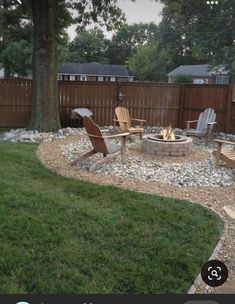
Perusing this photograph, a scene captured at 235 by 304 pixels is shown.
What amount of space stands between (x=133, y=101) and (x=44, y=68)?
256 cm

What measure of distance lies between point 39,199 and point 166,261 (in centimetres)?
145

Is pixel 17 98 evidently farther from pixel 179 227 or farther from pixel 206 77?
pixel 206 77

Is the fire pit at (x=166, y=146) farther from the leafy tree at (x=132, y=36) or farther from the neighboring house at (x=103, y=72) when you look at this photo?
the leafy tree at (x=132, y=36)

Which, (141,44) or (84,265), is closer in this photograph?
→ (141,44)

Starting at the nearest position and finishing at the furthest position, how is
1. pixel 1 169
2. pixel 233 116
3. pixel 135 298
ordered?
1. pixel 135 298
2. pixel 1 169
3. pixel 233 116

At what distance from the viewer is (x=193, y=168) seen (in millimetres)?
4723

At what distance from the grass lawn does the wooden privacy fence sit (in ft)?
17.9

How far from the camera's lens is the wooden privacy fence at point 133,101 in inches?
333

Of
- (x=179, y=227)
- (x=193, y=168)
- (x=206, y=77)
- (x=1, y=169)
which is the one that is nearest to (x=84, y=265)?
(x=179, y=227)

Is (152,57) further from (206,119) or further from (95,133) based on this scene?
(206,119)

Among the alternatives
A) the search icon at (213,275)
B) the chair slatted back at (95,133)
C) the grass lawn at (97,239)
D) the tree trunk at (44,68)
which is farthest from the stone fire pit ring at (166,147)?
the search icon at (213,275)

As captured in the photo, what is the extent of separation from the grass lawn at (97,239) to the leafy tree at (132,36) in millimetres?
841

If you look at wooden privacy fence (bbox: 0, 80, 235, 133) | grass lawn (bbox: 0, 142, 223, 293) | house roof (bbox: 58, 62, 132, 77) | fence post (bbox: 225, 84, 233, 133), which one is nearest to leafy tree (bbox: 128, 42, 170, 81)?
house roof (bbox: 58, 62, 132, 77)

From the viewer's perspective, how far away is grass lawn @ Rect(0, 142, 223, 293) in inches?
63.6
